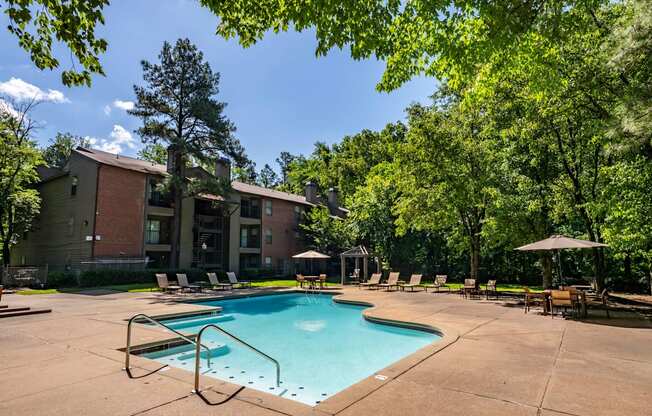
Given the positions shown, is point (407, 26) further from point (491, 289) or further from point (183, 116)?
point (183, 116)

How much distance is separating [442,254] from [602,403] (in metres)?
27.0

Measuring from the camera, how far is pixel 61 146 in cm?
5078

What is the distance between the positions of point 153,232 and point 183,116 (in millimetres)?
8874

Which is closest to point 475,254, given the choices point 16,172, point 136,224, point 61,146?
point 136,224

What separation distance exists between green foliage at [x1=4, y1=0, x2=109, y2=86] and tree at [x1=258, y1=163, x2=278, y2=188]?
70.8 m

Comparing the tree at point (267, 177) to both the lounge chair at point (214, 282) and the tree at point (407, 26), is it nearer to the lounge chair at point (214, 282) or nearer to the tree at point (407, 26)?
the lounge chair at point (214, 282)

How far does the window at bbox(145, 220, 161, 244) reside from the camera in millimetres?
26625

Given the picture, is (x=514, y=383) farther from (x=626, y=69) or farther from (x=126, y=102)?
(x=126, y=102)

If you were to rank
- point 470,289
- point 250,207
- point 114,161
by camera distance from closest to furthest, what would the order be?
1. point 470,289
2. point 114,161
3. point 250,207

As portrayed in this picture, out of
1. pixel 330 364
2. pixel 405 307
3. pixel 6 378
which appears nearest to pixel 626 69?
pixel 405 307

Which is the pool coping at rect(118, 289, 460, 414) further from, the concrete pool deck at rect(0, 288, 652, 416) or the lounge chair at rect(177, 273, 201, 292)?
the lounge chair at rect(177, 273, 201, 292)

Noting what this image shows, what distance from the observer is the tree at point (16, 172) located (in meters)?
25.0

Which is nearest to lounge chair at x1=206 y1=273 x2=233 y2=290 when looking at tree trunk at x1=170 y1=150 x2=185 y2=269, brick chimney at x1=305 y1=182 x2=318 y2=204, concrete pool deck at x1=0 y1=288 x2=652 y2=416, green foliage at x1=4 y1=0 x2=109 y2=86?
tree trunk at x1=170 y1=150 x2=185 y2=269

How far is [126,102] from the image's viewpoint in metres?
25.3
